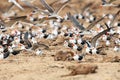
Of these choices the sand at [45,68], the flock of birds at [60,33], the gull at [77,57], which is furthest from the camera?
the flock of birds at [60,33]

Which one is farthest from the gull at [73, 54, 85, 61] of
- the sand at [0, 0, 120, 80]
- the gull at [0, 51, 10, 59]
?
the gull at [0, 51, 10, 59]

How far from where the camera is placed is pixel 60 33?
1752 cm

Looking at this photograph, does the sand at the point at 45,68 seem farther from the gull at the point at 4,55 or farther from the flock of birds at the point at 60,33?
the flock of birds at the point at 60,33

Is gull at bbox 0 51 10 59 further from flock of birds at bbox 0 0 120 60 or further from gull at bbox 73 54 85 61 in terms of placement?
gull at bbox 73 54 85 61

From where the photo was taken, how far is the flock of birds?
46.6 feet

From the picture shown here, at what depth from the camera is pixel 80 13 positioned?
22.9 metres

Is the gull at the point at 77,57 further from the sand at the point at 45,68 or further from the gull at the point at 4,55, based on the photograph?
the gull at the point at 4,55

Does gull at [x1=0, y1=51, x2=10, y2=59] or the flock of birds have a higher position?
the flock of birds

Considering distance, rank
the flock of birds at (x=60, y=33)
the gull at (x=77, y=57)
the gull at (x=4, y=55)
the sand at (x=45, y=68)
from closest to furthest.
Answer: the sand at (x=45, y=68)
the gull at (x=77, y=57)
the gull at (x=4, y=55)
the flock of birds at (x=60, y=33)

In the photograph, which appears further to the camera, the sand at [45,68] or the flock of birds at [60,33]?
the flock of birds at [60,33]

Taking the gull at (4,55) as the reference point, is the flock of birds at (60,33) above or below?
above

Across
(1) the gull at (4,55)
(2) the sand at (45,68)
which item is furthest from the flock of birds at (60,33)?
(2) the sand at (45,68)

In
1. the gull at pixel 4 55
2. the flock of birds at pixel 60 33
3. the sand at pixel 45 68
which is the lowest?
the sand at pixel 45 68

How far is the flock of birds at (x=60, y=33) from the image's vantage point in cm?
1421
